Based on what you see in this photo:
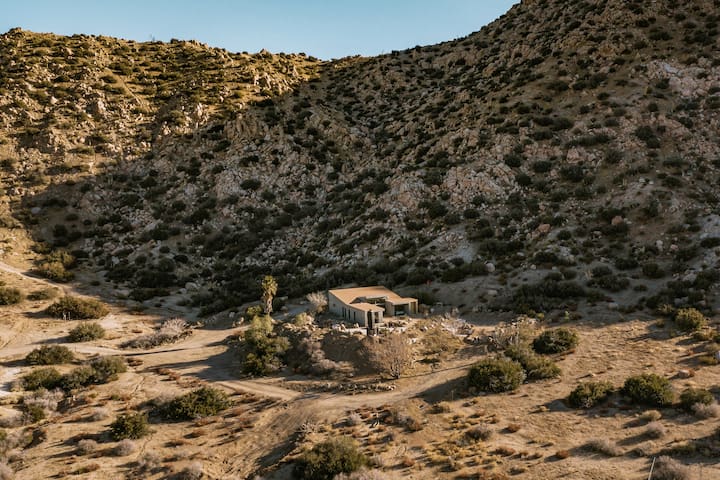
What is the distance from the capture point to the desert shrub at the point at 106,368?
81.4 ft

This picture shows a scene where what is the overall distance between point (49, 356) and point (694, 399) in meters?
32.5

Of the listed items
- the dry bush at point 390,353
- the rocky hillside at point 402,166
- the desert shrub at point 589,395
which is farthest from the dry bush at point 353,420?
the rocky hillside at point 402,166

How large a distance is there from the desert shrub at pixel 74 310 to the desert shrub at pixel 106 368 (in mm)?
8545

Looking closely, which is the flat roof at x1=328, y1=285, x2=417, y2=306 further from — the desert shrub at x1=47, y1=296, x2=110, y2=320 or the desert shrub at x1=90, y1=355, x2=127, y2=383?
the desert shrub at x1=47, y1=296, x2=110, y2=320

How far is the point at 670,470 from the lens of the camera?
47.7 feet

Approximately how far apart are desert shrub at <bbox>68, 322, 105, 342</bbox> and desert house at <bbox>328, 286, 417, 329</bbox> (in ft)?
51.5

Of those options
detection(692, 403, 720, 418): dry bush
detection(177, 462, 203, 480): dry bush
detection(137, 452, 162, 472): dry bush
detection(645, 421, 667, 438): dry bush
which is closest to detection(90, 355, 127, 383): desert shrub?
detection(137, 452, 162, 472): dry bush

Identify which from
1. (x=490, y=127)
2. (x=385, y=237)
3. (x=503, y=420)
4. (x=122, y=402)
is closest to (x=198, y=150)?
(x=385, y=237)

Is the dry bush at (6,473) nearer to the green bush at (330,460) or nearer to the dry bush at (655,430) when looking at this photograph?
the green bush at (330,460)

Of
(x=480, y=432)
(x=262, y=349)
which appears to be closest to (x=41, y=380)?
(x=262, y=349)

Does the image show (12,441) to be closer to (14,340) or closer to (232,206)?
(14,340)

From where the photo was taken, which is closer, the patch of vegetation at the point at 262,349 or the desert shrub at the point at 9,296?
the patch of vegetation at the point at 262,349

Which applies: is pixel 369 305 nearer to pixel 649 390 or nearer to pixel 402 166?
pixel 649 390

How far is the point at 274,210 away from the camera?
5056 cm
